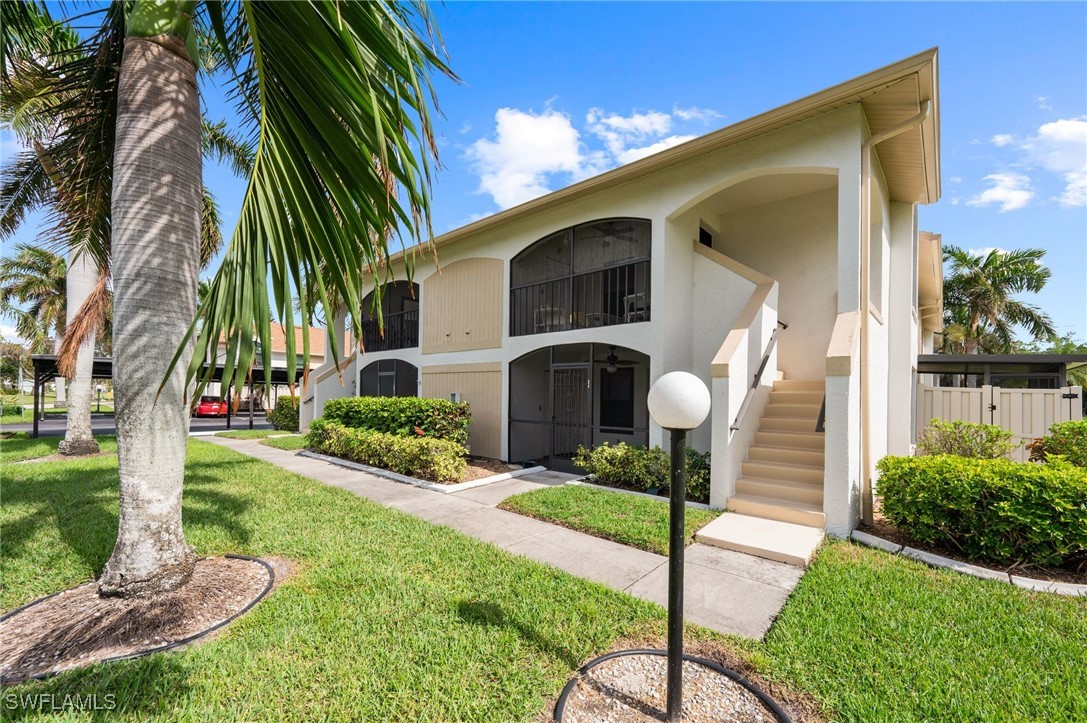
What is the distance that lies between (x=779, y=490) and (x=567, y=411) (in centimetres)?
497

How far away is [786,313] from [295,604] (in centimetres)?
877

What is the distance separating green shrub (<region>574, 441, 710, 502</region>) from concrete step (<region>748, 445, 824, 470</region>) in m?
0.72

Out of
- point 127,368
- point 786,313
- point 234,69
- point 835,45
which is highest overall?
point 835,45

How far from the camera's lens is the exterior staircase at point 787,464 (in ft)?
18.6

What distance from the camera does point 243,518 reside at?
5.46 metres

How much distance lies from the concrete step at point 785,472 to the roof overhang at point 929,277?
23.6 ft

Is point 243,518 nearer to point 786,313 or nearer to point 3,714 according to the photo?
point 3,714

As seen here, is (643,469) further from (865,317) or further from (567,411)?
(865,317)

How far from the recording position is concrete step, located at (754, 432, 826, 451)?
646 centimetres

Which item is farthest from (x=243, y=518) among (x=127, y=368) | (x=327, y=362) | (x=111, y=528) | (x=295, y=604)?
(x=327, y=362)

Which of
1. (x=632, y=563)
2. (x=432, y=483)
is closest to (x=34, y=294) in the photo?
(x=432, y=483)

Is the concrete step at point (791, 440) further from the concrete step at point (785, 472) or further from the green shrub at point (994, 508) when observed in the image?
the green shrub at point (994, 508)

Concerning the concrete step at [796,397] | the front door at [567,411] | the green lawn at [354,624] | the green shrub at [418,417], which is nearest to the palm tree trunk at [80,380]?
the green lawn at [354,624]

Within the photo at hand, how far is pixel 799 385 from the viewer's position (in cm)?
770
